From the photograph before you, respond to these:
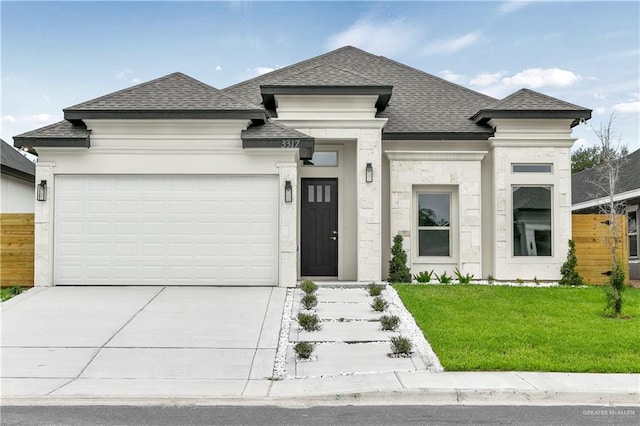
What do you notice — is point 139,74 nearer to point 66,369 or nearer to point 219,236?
point 219,236

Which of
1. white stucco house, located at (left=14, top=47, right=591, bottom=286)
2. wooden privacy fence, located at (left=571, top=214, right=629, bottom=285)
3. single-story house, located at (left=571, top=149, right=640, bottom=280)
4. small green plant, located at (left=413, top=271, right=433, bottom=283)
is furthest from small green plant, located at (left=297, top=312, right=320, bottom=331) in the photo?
single-story house, located at (left=571, top=149, right=640, bottom=280)

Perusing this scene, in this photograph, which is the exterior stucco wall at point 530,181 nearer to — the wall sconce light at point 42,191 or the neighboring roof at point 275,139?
the neighboring roof at point 275,139

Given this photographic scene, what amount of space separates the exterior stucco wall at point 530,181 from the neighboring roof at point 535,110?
252mm

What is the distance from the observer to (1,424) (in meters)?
5.23

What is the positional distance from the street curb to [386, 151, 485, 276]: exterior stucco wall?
7771 millimetres

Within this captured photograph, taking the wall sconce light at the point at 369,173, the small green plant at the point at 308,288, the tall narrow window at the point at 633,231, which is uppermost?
the wall sconce light at the point at 369,173

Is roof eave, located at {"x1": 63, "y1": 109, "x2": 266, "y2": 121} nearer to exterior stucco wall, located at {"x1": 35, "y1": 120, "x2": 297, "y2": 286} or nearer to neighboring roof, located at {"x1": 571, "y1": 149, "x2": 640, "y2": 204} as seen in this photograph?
exterior stucco wall, located at {"x1": 35, "y1": 120, "x2": 297, "y2": 286}

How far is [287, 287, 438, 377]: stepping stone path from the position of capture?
734cm

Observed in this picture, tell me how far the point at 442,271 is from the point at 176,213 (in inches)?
271

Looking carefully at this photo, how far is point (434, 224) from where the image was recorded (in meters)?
14.2

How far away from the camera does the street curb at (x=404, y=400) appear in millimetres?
5914

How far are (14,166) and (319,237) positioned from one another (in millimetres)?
10974

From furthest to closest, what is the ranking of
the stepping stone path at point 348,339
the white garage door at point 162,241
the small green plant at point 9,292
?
the white garage door at point 162,241 < the small green plant at point 9,292 < the stepping stone path at point 348,339

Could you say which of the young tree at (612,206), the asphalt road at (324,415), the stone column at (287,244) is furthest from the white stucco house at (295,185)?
the asphalt road at (324,415)
